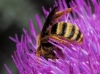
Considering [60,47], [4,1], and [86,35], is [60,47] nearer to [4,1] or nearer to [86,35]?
[86,35]

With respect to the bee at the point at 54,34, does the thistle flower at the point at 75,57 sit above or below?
below

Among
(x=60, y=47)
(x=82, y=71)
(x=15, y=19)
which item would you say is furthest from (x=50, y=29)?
(x=15, y=19)

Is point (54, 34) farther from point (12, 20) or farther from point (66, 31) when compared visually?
point (12, 20)

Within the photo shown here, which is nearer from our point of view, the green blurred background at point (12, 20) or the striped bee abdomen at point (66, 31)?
the striped bee abdomen at point (66, 31)

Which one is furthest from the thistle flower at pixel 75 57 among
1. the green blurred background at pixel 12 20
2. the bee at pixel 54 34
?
the green blurred background at pixel 12 20

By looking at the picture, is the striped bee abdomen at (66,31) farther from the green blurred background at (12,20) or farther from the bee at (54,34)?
the green blurred background at (12,20)

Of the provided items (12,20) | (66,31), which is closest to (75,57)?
(66,31)
